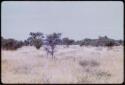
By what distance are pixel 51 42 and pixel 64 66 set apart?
360 millimetres

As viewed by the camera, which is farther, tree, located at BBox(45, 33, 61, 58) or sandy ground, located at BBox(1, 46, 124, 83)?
tree, located at BBox(45, 33, 61, 58)

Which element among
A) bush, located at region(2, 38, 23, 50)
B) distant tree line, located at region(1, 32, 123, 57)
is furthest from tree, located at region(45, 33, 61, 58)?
bush, located at region(2, 38, 23, 50)

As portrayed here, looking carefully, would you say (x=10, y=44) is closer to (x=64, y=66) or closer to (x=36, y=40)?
(x=36, y=40)

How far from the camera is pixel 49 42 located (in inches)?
151

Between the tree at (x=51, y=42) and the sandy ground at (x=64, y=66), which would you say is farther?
the tree at (x=51, y=42)

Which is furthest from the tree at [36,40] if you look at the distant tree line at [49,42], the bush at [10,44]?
the bush at [10,44]

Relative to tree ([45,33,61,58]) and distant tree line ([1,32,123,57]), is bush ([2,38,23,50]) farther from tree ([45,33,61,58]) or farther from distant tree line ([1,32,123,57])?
tree ([45,33,61,58])

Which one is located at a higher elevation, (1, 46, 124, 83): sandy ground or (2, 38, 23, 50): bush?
(2, 38, 23, 50): bush

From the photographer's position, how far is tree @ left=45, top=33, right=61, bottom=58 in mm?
3666

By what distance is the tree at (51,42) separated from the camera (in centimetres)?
367

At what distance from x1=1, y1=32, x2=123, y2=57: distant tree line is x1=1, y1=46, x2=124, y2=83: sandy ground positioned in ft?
0.17

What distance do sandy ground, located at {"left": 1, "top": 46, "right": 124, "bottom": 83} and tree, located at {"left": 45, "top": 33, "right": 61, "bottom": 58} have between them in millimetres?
58

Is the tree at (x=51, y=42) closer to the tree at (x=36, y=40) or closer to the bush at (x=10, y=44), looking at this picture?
the tree at (x=36, y=40)

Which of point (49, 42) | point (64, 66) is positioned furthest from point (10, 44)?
point (64, 66)
